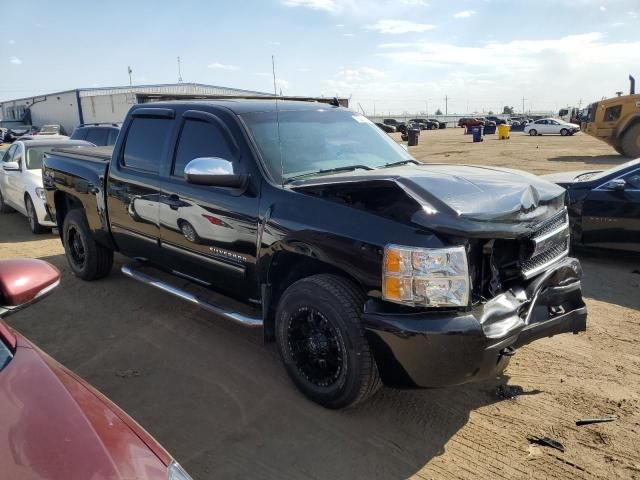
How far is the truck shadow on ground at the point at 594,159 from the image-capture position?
20422 millimetres

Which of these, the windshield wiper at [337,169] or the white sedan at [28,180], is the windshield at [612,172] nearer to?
the windshield wiper at [337,169]

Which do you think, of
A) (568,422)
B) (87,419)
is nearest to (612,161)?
(568,422)

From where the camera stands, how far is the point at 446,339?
275cm

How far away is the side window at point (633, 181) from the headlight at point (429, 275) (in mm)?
4712

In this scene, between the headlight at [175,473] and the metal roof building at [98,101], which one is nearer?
the headlight at [175,473]

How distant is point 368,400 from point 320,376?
1.30ft

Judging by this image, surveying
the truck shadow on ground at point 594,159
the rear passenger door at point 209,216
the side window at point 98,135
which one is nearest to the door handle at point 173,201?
the rear passenger door at point 209,216

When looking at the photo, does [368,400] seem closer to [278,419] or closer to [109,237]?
[278,419]

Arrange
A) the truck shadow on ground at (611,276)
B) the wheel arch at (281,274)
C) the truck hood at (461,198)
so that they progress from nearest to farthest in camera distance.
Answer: the truck hood at (461,198) < the wheel arch at (281,274) < the truck shadow on ground at (611,276)

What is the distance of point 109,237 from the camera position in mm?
5465

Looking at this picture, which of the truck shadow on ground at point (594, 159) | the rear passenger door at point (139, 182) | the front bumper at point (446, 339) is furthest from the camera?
the truck shadow on ground at point (594, 159)

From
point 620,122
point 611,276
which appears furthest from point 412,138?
point 620,122

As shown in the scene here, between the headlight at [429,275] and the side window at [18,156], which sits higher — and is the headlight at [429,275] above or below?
below

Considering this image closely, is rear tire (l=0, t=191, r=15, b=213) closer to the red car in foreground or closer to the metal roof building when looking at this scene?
the red car in foreground
